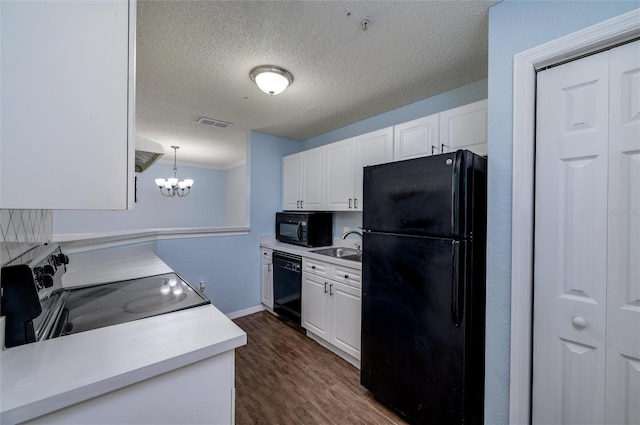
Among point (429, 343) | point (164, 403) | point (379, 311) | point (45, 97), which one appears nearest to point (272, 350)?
point (379, 311)

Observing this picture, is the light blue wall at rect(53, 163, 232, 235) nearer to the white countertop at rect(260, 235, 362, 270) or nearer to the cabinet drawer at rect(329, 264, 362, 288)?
the white countertop at rect(260, 235, 362, 270)

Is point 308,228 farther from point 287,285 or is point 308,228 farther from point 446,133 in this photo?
point 446,133

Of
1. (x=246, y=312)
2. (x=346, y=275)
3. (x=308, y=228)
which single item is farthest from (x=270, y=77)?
(x=246, y=312)

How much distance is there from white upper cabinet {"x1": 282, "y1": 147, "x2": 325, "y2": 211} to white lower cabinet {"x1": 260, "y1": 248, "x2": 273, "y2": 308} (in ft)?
2.28

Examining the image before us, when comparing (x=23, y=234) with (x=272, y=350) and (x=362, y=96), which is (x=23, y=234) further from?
(x=362, y=96)

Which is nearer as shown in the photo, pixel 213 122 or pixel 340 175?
pixel 340 175

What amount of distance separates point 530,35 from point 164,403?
6.89ft

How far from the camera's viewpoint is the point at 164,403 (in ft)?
2.45

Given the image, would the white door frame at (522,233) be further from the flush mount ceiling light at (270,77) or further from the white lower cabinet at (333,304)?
the flush mount ceiling light at (270,77)

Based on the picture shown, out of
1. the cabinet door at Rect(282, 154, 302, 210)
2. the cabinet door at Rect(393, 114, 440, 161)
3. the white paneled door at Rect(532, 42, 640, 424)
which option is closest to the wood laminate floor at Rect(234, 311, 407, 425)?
the white paneled door at Rect(532, 42, 640, 424)

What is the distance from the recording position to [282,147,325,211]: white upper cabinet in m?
3.01

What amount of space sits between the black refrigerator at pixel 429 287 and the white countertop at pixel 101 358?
105 cm

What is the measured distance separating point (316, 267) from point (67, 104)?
2175mm

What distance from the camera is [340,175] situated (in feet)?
9.05
